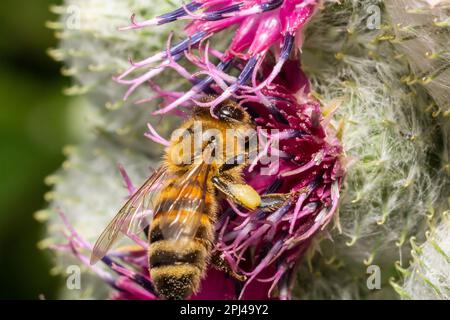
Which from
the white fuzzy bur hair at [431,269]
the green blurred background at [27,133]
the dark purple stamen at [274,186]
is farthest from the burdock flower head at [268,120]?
the green blurred background at [27,133]

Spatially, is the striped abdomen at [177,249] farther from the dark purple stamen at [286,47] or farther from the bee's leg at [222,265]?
the dark purple stamen at [286,47]

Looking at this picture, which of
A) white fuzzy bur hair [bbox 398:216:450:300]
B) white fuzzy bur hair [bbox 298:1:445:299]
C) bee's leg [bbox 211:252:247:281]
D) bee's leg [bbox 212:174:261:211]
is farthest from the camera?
white fuzzy bur hair [bbox 298:1:445:299]

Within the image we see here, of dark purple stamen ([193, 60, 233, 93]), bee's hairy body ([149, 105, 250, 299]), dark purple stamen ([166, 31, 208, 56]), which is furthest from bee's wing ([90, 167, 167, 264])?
dark purple stamen ([166, 31, 208, 56])

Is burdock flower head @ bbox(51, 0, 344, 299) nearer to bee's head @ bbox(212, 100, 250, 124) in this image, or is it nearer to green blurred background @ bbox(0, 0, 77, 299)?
bee's head @ bbox(212, 100, 250, 124)

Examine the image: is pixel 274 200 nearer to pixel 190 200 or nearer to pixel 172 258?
pixel 190 200

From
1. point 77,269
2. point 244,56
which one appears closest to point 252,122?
point 244,56

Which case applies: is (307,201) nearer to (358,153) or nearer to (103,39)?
(358,153)

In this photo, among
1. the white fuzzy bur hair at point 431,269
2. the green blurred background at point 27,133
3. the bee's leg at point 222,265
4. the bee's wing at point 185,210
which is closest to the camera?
the bee's wing at point 185,210
